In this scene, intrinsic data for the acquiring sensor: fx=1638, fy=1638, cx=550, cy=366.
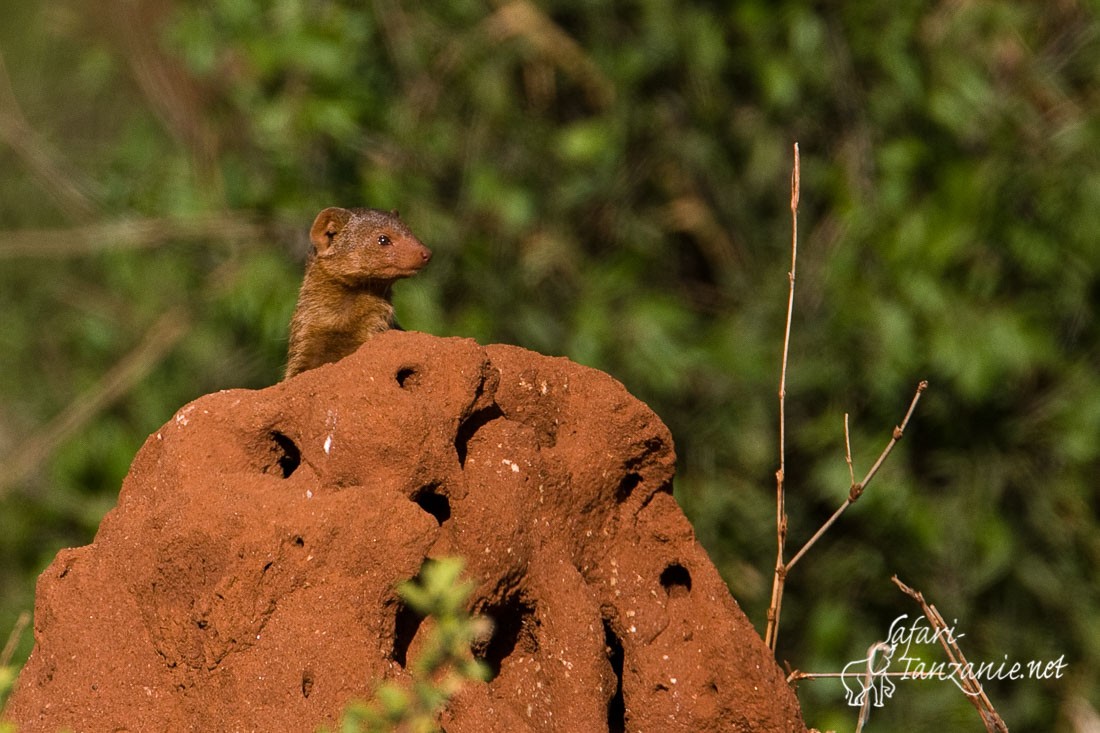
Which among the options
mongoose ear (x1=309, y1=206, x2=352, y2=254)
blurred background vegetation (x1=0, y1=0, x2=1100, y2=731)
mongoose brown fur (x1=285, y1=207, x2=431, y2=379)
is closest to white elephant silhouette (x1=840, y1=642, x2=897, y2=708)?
mongoose brown fur (x1=285, y1=207, x2=431, y2=379)

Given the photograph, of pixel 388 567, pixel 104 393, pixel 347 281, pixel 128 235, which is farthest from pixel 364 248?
pixel 104 393

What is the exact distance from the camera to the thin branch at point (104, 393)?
821 centimetres

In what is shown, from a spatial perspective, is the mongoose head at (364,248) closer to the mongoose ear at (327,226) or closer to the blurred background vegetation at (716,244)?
the mongoose ear at (327,226)

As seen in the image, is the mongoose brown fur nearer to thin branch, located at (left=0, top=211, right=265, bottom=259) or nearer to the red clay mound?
the red clay mound

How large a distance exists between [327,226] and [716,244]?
4793 mm

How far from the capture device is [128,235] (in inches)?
305

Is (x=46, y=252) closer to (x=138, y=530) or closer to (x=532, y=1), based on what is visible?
(x=532, y=1)

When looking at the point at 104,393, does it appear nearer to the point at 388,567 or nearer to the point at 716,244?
the point at 716,244

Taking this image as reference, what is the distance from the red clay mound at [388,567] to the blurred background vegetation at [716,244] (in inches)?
168

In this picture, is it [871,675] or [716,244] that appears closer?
[871,675]

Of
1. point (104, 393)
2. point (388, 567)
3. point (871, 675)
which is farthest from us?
point (104, 393)

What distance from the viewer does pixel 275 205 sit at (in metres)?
7.86

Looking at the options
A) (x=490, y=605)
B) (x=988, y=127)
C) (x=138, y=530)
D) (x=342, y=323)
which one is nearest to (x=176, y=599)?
(x=138, y=530)

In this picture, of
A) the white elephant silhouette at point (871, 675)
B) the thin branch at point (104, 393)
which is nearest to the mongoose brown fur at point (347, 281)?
the white elephant silhouette at point (871, 675)
